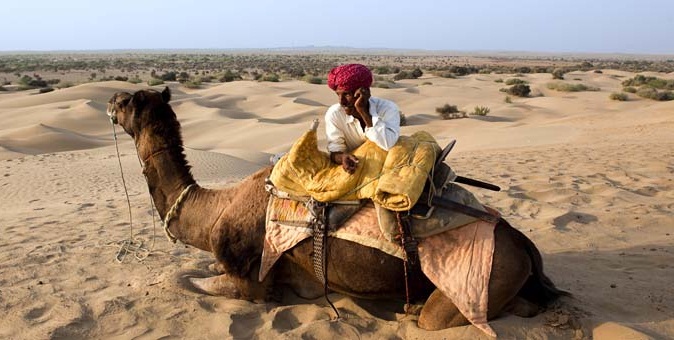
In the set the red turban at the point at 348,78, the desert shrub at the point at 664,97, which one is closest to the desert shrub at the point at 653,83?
the desert shrub at the point at 664,97

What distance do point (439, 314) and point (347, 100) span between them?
164cm

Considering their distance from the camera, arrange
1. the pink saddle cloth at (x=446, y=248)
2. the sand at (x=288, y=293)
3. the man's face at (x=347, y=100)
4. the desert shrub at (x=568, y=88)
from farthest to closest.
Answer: the desert shrub at (x=568, y=88), the sand at (x=288, y=293), the man's face at (x=347, y=100), the pink saddle cloth at (x=446, y=248)

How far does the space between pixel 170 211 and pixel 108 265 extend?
4.74ft

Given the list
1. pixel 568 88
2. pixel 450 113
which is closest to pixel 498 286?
pixel 450 113

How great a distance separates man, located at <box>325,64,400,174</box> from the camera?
13.4 ft

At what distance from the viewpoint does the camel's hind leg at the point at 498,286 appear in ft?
13.2

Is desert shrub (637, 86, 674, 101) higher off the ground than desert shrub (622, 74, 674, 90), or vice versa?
desert shrub (637, 86, 674, 101)

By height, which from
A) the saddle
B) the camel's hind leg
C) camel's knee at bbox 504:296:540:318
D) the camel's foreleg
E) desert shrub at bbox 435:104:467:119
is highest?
the saddle

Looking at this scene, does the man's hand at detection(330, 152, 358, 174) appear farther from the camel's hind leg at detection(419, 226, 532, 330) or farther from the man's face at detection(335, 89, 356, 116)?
the camel's hind leg at detection(419, 226, 532, 330)

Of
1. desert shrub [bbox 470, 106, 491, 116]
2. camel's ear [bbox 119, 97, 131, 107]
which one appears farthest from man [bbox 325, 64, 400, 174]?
desert shrub [bbox 470, 106, 491, 116]

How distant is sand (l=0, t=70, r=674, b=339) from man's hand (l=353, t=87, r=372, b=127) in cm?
153

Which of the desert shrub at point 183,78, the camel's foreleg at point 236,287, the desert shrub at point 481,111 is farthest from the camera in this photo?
the desert shrub at point 183,78

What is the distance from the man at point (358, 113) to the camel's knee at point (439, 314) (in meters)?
1.09

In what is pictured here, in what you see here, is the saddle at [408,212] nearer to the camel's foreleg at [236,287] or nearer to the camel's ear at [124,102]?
the camel's foreleg at [236,287]
